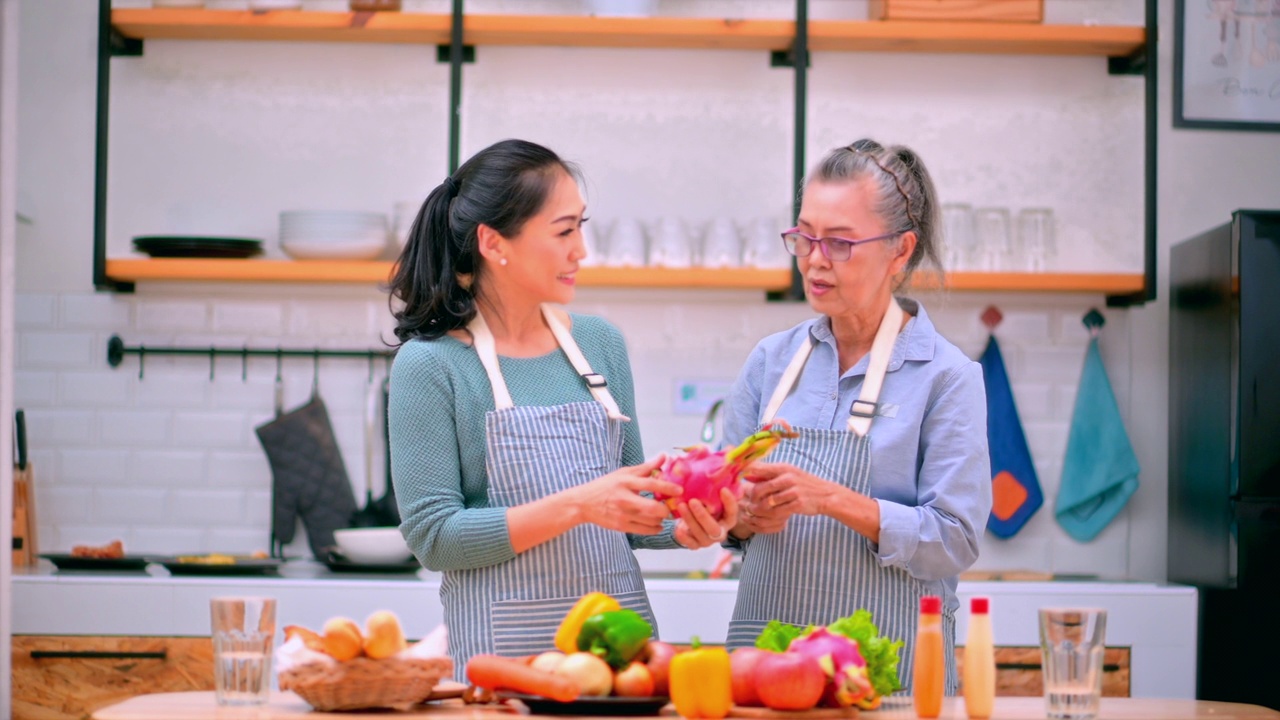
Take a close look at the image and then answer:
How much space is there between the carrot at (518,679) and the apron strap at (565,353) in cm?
53

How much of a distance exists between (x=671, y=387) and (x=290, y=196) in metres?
1.30

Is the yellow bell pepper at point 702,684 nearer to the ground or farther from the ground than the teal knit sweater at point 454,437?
nearer to the ground

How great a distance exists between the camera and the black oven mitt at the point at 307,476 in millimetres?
4023

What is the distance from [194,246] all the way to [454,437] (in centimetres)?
215

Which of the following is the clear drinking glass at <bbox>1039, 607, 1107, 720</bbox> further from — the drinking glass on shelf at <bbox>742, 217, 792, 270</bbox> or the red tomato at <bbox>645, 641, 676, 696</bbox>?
the drinking glass on shelf at <bbox>742, 217, 792, 270</bbox>

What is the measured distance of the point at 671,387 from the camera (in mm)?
4172

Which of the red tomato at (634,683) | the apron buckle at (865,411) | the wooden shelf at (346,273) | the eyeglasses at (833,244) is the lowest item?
the red tomato at (634,683)

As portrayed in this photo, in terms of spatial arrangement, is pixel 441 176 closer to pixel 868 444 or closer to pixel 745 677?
pixel 868 444

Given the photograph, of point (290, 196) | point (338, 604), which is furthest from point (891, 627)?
point (290, 196)

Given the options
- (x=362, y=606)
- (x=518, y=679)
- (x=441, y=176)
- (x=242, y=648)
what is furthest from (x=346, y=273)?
(x=518, y=679)

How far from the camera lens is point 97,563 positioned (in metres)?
3.62

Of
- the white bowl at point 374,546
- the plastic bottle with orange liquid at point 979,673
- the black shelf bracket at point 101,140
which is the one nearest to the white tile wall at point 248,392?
the black shelf bracket at point 101,140

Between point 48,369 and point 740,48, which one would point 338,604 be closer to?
point 48,369

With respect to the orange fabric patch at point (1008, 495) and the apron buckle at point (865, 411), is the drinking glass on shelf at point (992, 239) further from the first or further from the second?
the apron buckle at point (865, 411)
